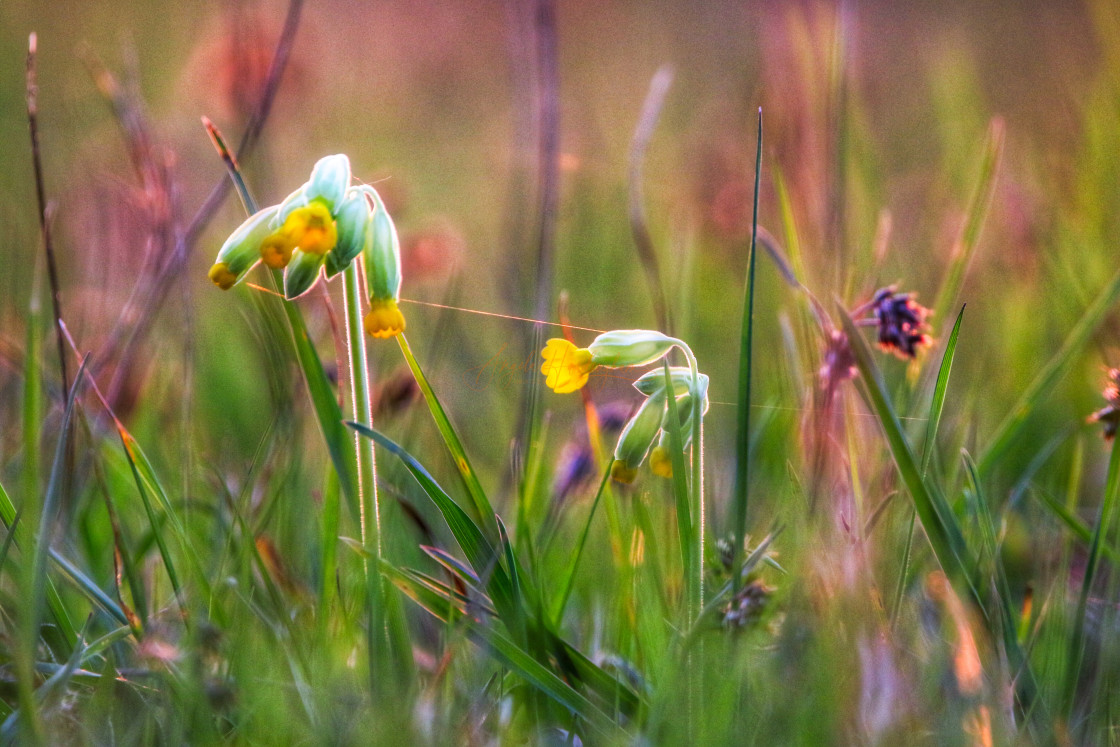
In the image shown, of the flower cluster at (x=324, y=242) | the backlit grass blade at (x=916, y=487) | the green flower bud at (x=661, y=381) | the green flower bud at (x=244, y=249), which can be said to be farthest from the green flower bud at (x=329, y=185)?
the backlit grass blade at (x=916, y=487)

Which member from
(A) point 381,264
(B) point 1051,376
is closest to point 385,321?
(A) point 381,264

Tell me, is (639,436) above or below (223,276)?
below

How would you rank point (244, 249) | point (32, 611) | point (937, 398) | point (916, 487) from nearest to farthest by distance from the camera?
point (32, 611) < point (916, 487) < point (937, 398) < point (244, 249)

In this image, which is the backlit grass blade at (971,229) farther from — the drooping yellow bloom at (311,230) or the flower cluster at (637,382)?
the drooping yellow bloom at (311,230)

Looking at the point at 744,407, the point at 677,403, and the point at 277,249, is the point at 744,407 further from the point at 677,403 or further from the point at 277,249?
the point at 277,249

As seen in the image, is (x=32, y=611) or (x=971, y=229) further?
(x=971, y=229)

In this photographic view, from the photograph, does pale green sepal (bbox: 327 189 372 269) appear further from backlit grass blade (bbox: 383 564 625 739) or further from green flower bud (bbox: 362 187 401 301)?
backlit grass blade (bbox: 383 564 625 739)

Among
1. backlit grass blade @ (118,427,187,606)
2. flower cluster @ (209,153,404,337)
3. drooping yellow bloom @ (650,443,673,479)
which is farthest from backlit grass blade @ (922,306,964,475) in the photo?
backlit grass blade @ (118,427,187,606)
